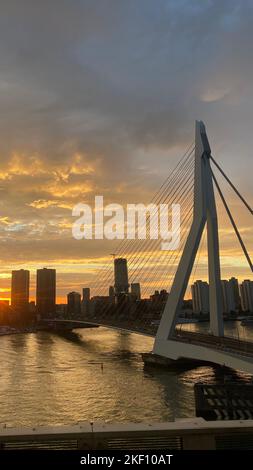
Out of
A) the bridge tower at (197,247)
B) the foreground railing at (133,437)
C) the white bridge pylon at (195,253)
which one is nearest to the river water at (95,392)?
the white bridge pylon at (195,253)

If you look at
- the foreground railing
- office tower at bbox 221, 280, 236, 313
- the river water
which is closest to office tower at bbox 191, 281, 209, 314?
office tower at bbox 221, 280, 236, 313

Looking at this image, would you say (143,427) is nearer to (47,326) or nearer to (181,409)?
(181,409)

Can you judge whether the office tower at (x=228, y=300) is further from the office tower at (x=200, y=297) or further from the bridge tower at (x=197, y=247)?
the bridge tower at (x=197, y=247)

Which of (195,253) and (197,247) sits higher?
(197,247)

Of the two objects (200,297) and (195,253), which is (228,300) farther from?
(195,253)

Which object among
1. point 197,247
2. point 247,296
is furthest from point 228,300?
point 197,247
